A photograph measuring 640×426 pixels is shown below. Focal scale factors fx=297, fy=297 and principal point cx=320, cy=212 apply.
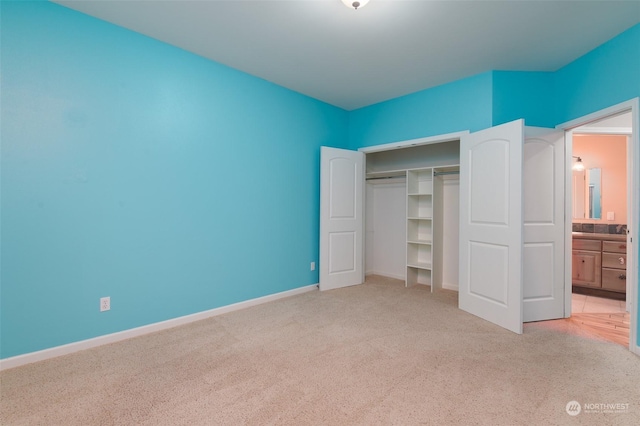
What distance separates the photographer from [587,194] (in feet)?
15.1

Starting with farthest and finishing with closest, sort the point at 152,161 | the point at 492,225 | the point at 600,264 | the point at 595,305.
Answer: the point at 600,264
the point at 595,305
the point at 492,225
the point at 152,161

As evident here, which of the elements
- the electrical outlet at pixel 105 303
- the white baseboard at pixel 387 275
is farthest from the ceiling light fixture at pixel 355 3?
the white baseboard at pixel 387 275

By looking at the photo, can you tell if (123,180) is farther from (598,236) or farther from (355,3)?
(598,236)

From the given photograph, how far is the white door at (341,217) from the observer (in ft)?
13.6

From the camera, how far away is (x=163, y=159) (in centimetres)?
281

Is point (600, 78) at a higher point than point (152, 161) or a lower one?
higher

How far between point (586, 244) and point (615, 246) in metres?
0.29

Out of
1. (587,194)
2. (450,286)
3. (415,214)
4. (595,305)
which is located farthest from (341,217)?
(587,194)

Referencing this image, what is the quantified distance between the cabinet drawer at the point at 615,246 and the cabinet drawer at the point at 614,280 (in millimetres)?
263

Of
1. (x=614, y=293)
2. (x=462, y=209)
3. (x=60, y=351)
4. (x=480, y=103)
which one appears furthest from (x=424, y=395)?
(x=614, y=293)

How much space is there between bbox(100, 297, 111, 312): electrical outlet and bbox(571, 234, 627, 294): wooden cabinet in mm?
5707

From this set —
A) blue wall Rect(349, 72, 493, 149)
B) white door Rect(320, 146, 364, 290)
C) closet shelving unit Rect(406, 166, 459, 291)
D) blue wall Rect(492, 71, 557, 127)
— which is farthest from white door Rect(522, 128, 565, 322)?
white door Rect(320, 146, 364, 290)

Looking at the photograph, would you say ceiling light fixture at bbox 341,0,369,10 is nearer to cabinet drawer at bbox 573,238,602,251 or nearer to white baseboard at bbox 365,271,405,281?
white baseboard at bbox 365,271,405,281

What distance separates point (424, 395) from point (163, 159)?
2.85 metres
